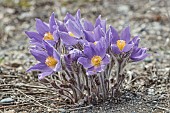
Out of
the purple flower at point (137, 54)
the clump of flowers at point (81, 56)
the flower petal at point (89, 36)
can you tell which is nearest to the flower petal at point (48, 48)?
the clump of flowers at point (81, 56)

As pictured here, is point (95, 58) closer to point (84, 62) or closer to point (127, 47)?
point (84, 62)

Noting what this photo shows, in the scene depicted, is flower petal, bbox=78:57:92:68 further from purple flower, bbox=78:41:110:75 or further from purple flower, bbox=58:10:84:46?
purple flower, bbox=58:10:84:46

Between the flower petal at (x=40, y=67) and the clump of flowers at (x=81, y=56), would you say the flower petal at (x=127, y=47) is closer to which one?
the clump of flowers at (x=81, y=56)

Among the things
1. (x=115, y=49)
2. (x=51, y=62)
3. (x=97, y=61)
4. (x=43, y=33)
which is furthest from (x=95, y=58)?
(x=43, y=33)

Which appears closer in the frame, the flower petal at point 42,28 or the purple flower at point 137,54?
the purple flower at point 137,54

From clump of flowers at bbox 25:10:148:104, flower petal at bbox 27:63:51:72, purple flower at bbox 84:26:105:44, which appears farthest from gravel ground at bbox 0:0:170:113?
purple flower at bbox 84:26:105:44

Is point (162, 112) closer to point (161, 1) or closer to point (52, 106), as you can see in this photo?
point (52, 106)
